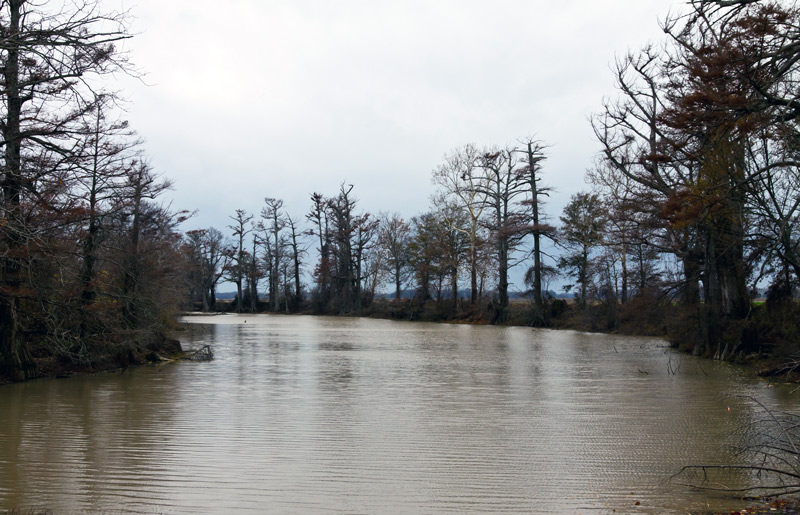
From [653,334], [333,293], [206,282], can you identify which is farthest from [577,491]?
[206,282]

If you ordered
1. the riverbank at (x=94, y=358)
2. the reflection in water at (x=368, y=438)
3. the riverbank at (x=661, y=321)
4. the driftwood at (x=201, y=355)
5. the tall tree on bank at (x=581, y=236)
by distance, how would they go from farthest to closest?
1. the tall tree on bank at (x=581, y=236)
2. the driftwood at (x=201, y=355)
3. the riverbank at (x=661, y=321)
4. the riverbank at (x=94, y=358)
5. the reflection in water at (x=368, y=438)

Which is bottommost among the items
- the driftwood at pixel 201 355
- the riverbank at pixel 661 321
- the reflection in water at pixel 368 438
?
the reflection in water at pixel 368 438

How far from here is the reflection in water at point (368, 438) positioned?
6379 millimetres

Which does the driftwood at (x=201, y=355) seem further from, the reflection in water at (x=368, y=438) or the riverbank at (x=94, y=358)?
the reflection in water at (x=368, y=438)

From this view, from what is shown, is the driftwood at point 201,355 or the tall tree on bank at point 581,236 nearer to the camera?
the driftwood at point 201,355

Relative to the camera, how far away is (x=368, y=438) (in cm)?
914

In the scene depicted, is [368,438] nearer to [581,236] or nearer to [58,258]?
[58,258]

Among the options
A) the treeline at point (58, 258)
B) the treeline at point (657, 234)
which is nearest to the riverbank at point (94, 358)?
the treeline at point (58, 258)

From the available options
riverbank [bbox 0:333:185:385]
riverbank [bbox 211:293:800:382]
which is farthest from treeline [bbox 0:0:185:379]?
riverbank [bbox 211:293:800:382]

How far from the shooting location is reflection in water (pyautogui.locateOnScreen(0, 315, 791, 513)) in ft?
20.9

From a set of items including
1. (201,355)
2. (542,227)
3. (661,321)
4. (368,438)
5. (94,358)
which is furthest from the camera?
(542,227)

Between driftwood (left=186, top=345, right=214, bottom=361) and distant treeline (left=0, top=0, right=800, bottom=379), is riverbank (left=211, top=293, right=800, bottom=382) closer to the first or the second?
distant treeline (left=0, top=0, right=800, bottom=379)

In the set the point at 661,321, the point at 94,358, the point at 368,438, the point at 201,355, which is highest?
the point at 661,321

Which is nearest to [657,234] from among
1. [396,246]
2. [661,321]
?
[661,321]
